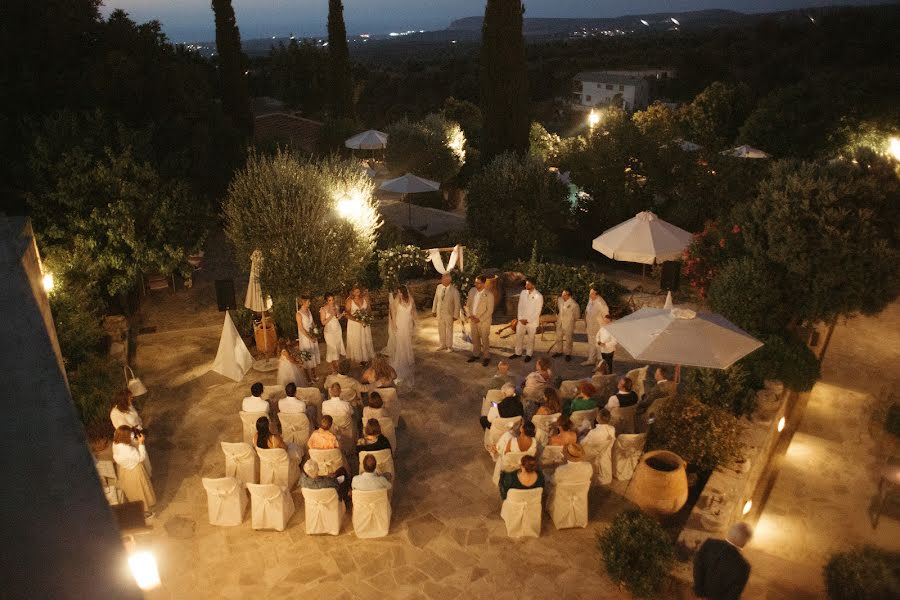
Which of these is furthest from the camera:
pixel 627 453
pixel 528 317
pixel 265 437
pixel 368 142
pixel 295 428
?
pixel 368 142

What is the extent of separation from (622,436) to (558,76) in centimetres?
6573

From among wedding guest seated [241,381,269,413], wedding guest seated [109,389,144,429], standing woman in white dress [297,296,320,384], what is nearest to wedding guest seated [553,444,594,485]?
wedding guest seated [241,381,269,413]

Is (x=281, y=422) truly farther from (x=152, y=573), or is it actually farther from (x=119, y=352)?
(x=119, y=352)

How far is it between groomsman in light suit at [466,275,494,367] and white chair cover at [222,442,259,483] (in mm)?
5044

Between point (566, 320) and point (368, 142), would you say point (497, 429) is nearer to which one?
point (566, 320)

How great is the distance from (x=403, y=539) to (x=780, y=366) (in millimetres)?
6463

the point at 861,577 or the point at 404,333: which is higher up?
the point at 404,333

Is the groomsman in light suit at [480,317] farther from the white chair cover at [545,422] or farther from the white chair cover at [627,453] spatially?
the white chair cover at [627,453]

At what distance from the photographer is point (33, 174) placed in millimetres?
12984

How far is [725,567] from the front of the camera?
5.83 metres

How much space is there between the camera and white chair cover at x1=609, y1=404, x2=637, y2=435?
9305 millimetres

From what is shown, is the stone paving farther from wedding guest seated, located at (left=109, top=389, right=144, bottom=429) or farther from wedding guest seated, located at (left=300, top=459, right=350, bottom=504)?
wedding guest seated, located at (left=109, top=389, right=144, bottom=429)

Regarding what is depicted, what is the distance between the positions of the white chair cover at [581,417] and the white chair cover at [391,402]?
9.01 ft

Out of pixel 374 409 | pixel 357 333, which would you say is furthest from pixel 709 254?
pixel 374 409
